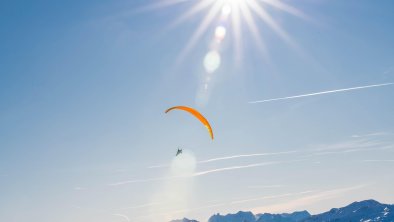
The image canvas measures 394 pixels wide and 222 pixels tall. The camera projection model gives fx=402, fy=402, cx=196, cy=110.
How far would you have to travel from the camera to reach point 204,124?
7394cm

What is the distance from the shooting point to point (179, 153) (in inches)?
2913

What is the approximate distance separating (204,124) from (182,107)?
17.3ft

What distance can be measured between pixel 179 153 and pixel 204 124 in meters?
7.04

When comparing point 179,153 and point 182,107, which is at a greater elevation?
point 182,107

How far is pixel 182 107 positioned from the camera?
72.5m
